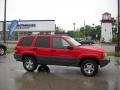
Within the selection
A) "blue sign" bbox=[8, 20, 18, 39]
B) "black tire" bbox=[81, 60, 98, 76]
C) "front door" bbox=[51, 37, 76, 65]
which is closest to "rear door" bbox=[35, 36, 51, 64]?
"front door" bbox=[51, 37, 76, 65]

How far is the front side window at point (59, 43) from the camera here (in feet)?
44.0

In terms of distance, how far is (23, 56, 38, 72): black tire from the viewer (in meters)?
14.3

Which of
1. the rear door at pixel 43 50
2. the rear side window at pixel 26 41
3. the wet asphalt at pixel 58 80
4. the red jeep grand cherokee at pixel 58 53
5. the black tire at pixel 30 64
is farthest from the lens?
the rear side window at pixel 26 41

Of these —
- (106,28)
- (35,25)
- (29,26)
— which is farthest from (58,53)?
(106,28)

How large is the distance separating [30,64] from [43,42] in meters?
1.26

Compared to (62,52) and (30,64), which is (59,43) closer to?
(62,52)

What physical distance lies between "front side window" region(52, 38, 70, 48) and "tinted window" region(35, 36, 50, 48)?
1.00 ft

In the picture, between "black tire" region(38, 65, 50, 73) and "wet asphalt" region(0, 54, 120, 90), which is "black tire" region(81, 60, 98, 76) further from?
"black tire" region(38, 65, 50, 73)

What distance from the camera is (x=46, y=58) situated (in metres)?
13.8

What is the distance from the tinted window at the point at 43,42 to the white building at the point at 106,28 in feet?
208

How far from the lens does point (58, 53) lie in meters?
13.5

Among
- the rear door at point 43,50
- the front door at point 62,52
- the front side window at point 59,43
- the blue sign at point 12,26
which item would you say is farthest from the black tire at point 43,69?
the blue sign at point 12,26

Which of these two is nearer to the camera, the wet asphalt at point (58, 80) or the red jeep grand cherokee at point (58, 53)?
the wet asphalt at point (58, 80)

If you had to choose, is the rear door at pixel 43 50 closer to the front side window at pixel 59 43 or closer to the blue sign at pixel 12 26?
the front side window at pixel 59 43
